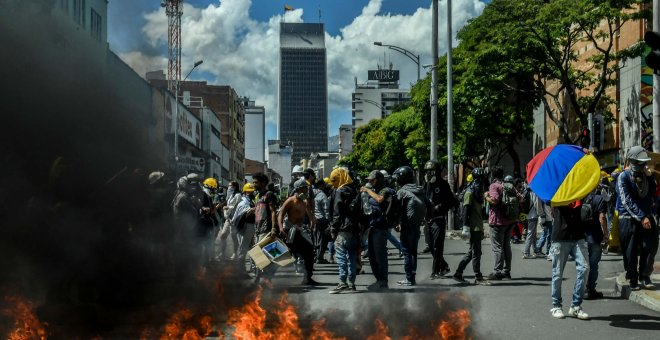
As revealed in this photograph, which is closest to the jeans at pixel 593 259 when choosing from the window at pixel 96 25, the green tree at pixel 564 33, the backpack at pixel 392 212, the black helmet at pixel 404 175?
the backpack at pixel 392 212

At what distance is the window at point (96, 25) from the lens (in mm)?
6000

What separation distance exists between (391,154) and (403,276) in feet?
172

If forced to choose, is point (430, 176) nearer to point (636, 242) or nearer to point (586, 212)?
point (636, 242)

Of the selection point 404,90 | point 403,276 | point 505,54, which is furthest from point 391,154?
point 404,90

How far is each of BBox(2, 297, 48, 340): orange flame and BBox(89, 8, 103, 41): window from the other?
2166 millimetres

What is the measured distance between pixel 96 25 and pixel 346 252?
4.87 meters

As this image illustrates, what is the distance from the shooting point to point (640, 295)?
28.3 ft

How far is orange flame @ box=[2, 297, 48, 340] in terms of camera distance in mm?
5816

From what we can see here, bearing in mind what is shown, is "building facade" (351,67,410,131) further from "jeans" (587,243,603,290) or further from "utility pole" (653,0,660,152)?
"jeans" (587,243,603,290)

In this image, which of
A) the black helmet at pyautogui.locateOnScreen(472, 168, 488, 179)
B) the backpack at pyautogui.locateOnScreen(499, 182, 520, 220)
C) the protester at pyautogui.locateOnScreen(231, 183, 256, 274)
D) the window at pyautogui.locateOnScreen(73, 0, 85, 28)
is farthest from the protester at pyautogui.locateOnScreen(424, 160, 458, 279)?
the window at pyautogui.locateOnScreen(73, 0, 85, 28)

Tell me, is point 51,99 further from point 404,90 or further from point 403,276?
point 404,90

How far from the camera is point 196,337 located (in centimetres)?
605

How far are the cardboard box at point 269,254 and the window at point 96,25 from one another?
3.84 metres

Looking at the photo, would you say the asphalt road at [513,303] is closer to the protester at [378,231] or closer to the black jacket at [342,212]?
the protester at [378,231]
